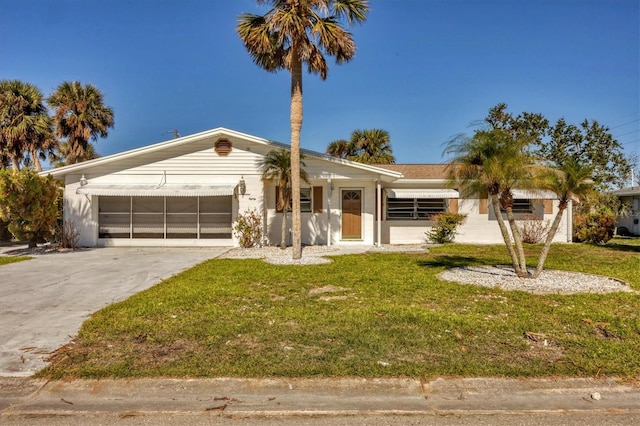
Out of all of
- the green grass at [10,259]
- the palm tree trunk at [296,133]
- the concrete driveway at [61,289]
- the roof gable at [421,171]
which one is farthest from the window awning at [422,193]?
the green grass at [10,259]

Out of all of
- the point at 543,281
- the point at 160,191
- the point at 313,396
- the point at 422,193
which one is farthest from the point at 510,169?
the point at 160,191

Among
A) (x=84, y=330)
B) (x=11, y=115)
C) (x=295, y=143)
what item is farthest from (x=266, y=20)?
(x=11, y=115)

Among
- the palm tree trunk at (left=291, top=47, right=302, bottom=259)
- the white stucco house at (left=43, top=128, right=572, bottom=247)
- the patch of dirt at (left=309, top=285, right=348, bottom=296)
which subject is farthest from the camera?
the white stucco house at (left=43, top=128, right=572, bottom=247)

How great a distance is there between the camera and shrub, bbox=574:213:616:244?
17281 mm

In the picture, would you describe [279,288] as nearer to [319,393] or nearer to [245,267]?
[245,267]

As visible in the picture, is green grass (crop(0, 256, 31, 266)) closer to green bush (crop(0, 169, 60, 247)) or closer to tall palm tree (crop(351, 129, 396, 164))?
green bush (crop(0, 169, 60, 247))

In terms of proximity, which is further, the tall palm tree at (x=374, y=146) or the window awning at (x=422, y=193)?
the tall palm tree at (x=374, y=146)

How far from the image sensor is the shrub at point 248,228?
604 inches

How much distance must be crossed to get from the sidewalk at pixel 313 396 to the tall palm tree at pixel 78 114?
2221 centimetres

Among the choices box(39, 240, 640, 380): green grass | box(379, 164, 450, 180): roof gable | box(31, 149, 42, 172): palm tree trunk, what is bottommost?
box(39, 240, 640, 380): green grass

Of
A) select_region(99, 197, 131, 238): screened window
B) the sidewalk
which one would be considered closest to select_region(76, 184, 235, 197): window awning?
select_region(99, 197, 131, 238): screened window

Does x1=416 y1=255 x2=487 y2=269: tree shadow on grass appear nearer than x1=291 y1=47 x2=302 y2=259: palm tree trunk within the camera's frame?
Yes

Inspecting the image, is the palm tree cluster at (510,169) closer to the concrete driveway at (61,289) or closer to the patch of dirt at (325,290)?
the patch of dirt at (325,290)

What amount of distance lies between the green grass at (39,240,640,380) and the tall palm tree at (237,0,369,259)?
519cm
